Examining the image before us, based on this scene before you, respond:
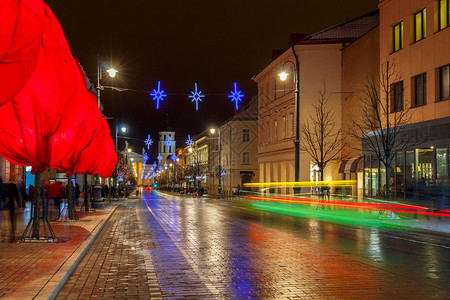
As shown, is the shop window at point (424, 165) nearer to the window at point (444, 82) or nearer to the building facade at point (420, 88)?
the building facade at point (420, 88)

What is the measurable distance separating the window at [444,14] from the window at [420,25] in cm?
124

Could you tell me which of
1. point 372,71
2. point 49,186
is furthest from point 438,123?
point 49,186

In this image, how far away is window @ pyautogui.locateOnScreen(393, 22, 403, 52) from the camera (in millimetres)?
29886

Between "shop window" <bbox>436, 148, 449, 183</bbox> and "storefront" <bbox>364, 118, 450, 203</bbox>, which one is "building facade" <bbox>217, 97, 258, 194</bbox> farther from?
"shop window" <bbox>436, 148, 449, 183</bbox>

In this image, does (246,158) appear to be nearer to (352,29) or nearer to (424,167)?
(352,29)

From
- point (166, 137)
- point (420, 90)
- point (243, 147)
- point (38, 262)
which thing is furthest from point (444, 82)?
point (166, 137)

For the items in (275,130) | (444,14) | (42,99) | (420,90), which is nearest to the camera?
(42,99)

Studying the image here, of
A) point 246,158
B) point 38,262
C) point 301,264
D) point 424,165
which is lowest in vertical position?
point 301,264

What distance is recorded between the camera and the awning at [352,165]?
37.5m

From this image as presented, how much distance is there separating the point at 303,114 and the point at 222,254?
3416 cm

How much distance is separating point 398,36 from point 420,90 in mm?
4105

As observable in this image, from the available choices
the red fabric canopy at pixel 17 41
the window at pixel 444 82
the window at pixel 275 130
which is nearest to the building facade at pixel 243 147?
the window at pixel 275 130

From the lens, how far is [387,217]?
2209 cm

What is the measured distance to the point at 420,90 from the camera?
1094 inches
